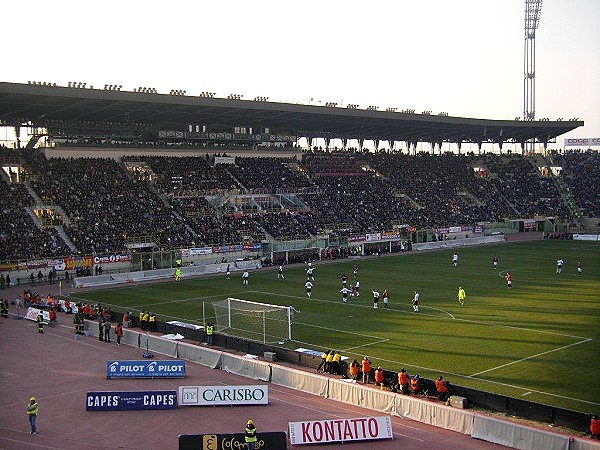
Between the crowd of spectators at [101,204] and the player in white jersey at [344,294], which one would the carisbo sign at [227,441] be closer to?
the player in white jersey at [344,294]

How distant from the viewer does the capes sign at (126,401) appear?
23594 mm

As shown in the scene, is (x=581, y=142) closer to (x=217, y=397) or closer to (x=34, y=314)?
(x=34, y=314)

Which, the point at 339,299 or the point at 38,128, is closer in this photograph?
the point at 339,299

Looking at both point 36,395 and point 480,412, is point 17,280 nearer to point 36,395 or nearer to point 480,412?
point 36,395

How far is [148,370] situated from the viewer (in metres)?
27.4

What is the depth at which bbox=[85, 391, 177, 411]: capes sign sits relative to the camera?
23.6m

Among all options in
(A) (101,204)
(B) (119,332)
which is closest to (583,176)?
(A) (101,204)

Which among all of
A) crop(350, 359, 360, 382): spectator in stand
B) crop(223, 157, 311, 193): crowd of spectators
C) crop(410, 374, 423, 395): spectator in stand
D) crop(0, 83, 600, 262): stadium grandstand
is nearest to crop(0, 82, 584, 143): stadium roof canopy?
crop(0, 83, 600, 262): stadium grandstand

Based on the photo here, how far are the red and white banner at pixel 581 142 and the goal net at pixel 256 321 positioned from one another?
3555 inches

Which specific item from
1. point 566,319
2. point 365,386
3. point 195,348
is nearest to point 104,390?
point 195,348

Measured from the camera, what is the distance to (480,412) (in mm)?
22391

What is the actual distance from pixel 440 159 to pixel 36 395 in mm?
83690

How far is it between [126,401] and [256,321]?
11.9 m

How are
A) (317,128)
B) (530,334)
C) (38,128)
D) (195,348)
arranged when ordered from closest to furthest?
(195,348) → (530,334) → (38,128) → (317,128)
